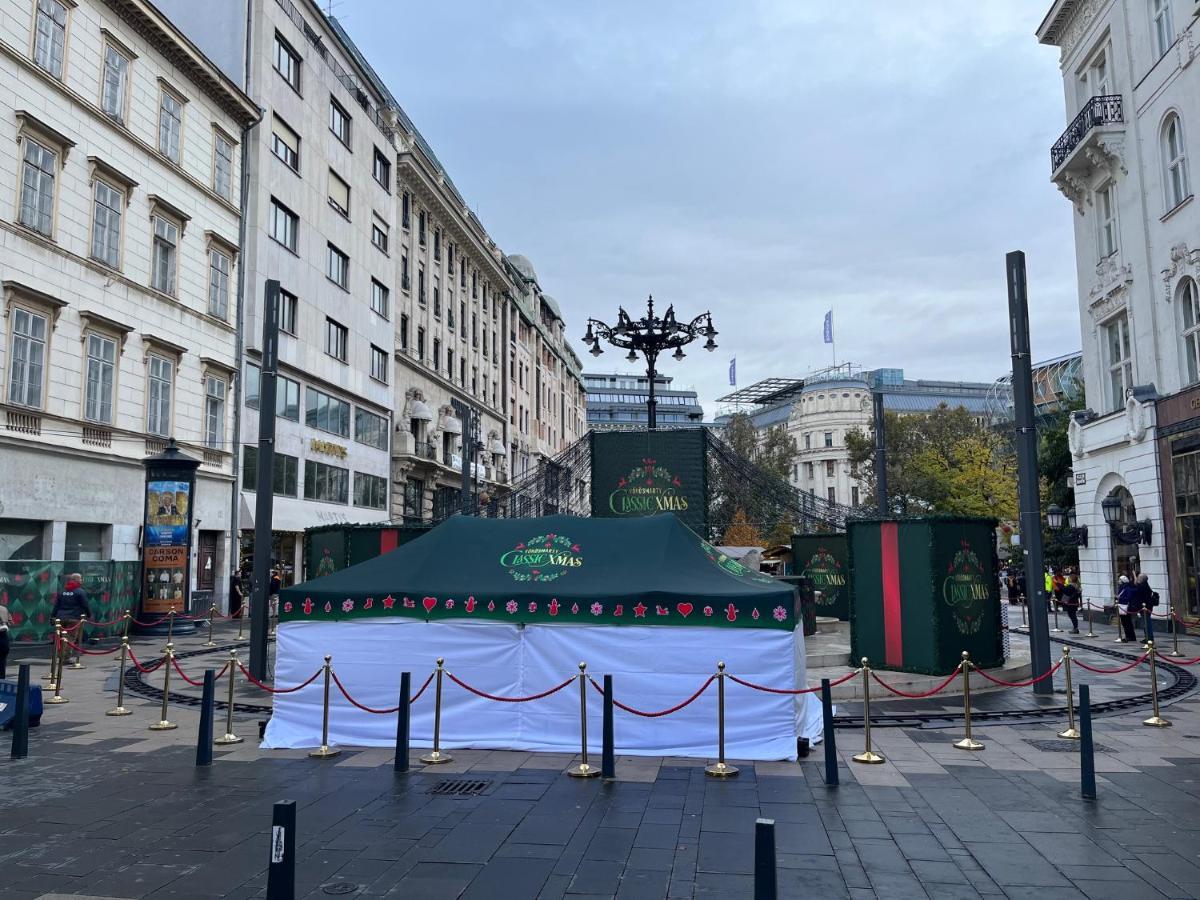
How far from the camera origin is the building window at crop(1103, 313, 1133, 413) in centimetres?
2711

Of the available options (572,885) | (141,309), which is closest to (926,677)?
(572,885)

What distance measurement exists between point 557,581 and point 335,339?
3173 centimetres

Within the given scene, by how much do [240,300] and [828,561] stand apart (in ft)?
73.1

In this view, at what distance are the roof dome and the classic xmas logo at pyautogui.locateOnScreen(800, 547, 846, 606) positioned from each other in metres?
54.6

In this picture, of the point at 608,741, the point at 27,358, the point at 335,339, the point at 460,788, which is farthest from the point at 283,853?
the point at 335,339

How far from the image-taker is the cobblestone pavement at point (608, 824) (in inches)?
246

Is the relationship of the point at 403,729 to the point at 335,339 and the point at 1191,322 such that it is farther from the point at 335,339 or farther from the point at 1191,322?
the point at 335,339

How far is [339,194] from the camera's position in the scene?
4091 cm

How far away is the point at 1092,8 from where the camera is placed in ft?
92.2

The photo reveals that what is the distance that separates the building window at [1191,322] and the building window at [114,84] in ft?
96.4

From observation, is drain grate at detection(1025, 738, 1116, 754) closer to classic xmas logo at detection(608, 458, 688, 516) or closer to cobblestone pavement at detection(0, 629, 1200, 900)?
cobblestone pavement at detection(0, 629, 1200, 900)

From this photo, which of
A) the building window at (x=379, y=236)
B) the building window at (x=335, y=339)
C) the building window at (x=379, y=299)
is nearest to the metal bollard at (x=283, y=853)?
the building window at (x=335, y=339)

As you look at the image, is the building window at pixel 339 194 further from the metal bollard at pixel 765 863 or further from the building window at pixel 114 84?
the metal bollard at pixel 765 863

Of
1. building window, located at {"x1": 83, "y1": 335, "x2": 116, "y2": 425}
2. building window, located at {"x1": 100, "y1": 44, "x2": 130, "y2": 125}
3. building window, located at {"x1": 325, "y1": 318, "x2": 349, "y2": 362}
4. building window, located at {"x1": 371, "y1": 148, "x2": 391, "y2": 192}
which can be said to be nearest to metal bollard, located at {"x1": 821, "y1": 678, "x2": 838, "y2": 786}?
building window, located at {"x1": 83, "y1": 335, "x2": 116, "y2": 425}
